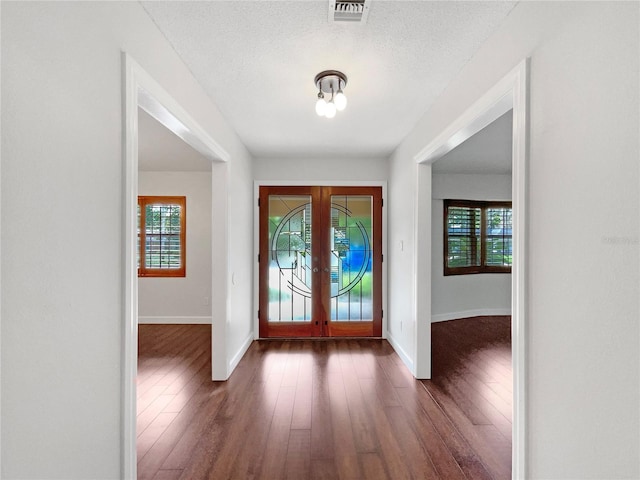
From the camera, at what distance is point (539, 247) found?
1.43m

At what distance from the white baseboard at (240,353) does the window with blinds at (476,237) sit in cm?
346

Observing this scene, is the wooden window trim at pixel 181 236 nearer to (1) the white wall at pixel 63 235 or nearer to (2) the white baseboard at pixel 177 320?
(2) the white baseboard at pixel 177 320

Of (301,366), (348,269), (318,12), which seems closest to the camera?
(318,12)

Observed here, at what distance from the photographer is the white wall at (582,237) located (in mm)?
1027

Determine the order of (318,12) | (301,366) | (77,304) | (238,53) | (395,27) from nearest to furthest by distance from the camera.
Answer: (77,304) < (318,12) < (395,27) < (238,53) < (301,366)

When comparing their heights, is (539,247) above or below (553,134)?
below

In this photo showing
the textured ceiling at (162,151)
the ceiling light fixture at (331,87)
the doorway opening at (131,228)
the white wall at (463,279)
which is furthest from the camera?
the white wall at (463,279)

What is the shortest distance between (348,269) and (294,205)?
116cm

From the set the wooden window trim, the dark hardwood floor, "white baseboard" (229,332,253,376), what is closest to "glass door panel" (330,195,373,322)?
the dark hardwood floor

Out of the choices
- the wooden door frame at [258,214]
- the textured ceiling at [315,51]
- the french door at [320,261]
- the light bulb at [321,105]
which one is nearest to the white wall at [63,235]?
the textured ceiling at [315,51]

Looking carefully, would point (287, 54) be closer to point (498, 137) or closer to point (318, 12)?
point (318, 12)

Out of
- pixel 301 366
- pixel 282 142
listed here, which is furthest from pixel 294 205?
pixel 301 366

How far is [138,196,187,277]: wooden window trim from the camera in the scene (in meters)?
5.51

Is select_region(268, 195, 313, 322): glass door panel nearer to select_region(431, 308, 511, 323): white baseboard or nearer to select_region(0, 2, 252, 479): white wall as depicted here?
select_region(431, 308, 511, 323): white baseboard
